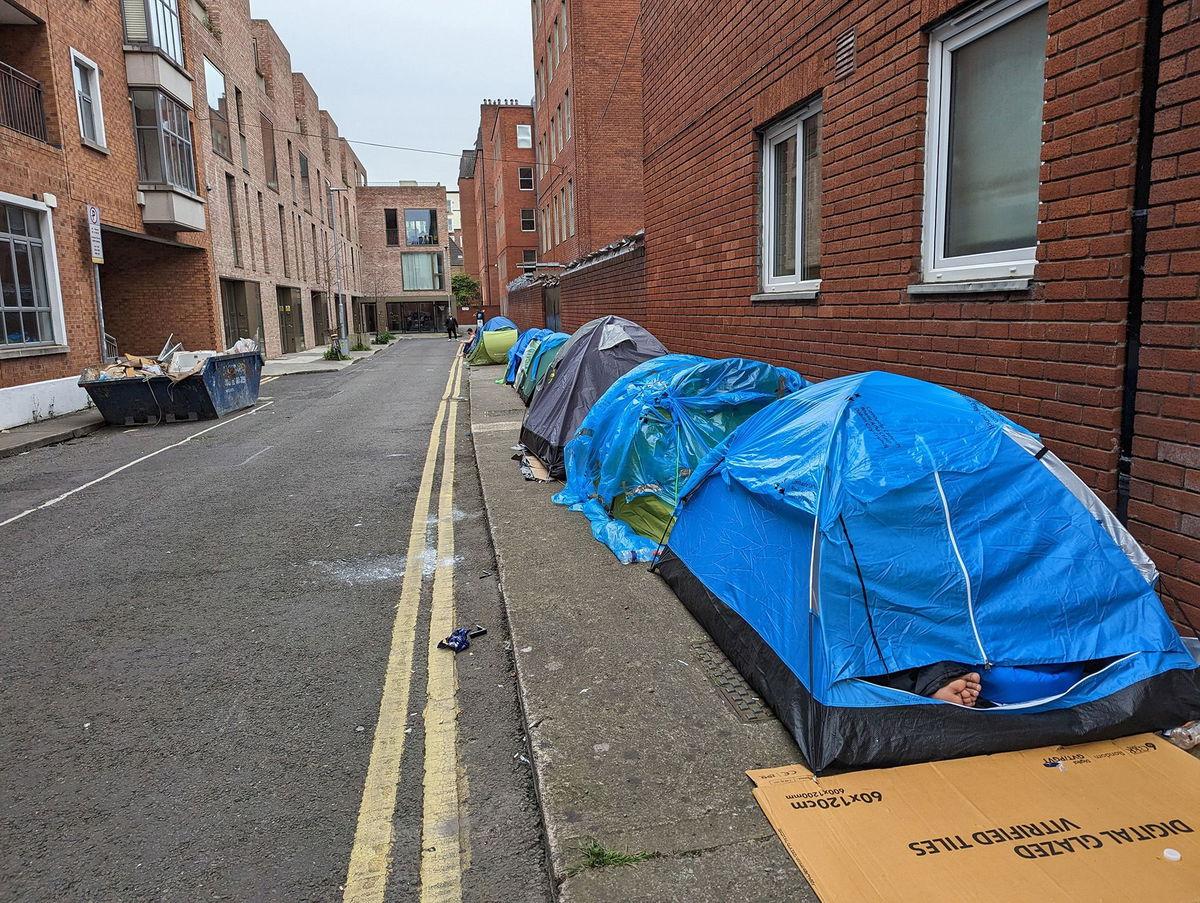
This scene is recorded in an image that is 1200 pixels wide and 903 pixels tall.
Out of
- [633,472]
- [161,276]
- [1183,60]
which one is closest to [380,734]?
[633,472]

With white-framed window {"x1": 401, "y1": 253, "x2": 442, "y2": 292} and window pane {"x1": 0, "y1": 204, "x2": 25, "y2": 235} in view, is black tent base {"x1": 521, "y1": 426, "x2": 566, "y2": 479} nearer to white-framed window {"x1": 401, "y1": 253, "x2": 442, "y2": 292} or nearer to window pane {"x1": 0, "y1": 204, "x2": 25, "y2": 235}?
window pane {"x1": 0, "y1": 204, "x2": 25, "y2": 235}

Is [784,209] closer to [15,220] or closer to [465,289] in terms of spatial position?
[15,220]

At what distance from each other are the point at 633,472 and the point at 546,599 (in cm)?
143

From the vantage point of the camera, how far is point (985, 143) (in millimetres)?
4516

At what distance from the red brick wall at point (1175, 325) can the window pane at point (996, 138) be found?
883mm

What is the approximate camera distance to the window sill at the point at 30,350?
44.2ft

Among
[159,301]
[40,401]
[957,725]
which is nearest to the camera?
[957,725]

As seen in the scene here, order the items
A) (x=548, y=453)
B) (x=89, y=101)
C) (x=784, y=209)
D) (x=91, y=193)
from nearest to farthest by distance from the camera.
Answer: (x=784, y=209), (x=548, y=453), (x=91, y=193), (x=89, y=101)

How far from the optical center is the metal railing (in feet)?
45.9

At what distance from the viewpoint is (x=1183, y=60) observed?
3.12m

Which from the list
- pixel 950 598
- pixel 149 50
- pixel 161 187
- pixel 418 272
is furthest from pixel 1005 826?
pixel 418 272

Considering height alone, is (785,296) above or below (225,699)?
above

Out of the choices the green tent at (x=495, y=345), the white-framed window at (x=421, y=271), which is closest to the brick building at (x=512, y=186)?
the white-framed window at (x=421, y=271)

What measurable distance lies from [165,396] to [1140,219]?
14588mm
